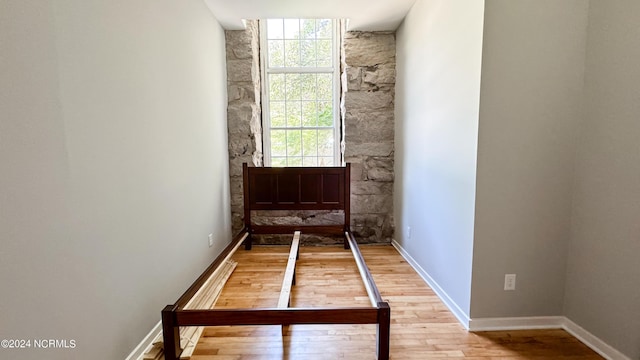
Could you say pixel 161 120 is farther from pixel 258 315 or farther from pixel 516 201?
pixel 516 201

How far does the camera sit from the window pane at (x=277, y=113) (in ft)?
13.5

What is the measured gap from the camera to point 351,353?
181 cm

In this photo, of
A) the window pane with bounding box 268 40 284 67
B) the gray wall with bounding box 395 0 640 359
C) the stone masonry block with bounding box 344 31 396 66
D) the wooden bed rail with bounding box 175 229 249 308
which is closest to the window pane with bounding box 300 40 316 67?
the window pane with bounding box 268 40 284 67

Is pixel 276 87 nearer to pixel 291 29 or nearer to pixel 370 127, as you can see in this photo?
pixel 291 29

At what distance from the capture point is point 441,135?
2459mm

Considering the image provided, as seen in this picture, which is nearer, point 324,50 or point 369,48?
point 369,48

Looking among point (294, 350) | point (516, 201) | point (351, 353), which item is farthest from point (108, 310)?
point (516, 201)

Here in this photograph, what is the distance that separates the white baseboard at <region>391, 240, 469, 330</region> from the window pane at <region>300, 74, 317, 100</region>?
240 centimetres

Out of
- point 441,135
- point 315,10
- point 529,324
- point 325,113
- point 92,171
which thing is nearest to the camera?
point 92,171

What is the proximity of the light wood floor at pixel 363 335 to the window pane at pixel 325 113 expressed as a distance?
86.3 inches

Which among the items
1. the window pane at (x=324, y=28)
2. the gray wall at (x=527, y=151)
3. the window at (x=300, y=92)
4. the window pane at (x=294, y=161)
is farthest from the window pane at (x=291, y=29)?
the gray wall at (x=527, y=151)

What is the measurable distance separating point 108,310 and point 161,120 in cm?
122

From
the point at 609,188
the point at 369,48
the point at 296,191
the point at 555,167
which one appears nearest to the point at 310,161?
the point at 296,191

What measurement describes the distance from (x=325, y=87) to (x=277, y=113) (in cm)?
77
